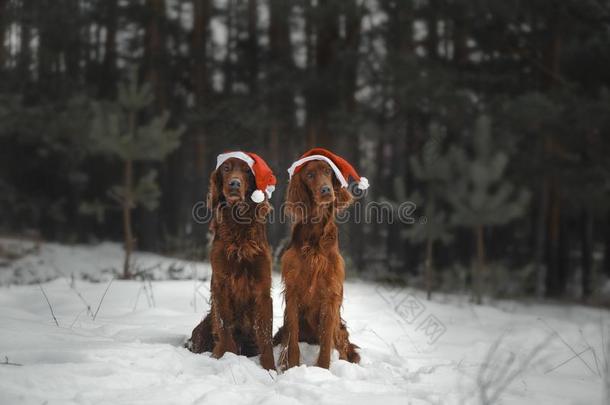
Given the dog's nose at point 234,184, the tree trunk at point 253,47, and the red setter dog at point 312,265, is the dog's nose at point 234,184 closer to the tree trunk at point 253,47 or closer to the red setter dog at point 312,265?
the red setter dog at point 312,265

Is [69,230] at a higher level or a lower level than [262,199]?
lower

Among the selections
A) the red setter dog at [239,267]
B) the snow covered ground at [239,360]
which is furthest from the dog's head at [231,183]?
the snow covered ground at [239,360]

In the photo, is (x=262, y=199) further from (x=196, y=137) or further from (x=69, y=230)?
(x=69, y=230)

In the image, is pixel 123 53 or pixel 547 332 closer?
pixel 547 332

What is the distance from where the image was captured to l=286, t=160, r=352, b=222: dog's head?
10.9 ft

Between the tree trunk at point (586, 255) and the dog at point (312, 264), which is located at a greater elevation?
the dog at point (312, 264)

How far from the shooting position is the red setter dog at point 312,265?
131 inches

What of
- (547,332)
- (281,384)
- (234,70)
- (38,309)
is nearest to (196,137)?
(234,70)

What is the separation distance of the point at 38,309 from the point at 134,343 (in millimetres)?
2066

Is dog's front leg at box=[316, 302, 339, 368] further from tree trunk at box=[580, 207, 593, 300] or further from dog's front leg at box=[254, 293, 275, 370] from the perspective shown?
tree trunk at box=[580, 207, 593, 300]

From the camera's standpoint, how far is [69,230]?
1712 cm

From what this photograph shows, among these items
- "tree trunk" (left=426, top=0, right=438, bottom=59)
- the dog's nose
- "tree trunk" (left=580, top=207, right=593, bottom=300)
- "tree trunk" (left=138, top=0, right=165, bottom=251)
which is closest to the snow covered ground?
the dog's nose

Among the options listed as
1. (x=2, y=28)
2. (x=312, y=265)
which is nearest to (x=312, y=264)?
(x=312, y=265)

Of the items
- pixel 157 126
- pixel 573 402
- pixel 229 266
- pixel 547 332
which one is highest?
pixel 157 126
